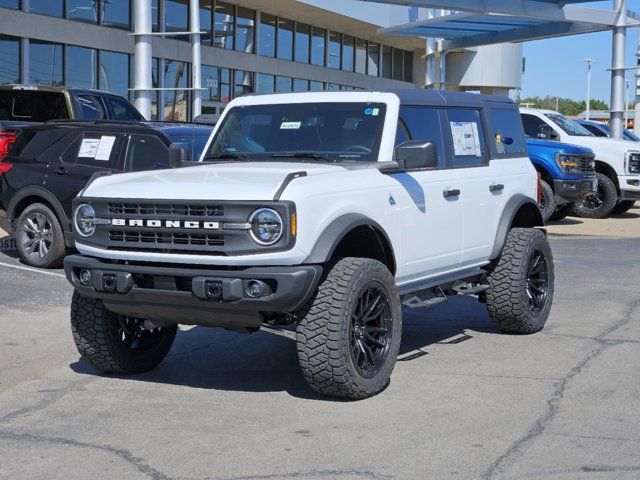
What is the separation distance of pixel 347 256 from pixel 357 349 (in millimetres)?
714

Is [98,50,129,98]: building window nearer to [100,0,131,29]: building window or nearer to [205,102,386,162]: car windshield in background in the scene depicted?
[100,0,131,29]: building window

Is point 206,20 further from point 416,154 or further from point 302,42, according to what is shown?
point 416,154

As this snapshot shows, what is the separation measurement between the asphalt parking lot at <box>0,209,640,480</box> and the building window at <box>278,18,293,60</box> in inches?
937

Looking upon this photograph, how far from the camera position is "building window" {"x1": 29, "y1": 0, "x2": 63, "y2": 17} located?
22281 mm

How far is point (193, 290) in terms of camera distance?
616 centimetres

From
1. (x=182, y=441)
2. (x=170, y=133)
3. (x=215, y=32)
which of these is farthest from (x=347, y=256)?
(x=215, y=32)

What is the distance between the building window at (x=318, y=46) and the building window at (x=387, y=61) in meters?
5.34

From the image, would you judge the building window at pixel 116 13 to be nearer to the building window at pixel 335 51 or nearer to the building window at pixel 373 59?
the building window at pixel 335 51

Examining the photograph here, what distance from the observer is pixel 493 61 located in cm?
4491

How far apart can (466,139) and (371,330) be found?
7.76 ft

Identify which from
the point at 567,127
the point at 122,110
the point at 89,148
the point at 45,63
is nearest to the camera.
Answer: the point at 89,148

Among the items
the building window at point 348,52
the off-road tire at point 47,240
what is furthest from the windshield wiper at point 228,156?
the building window at point 348,52

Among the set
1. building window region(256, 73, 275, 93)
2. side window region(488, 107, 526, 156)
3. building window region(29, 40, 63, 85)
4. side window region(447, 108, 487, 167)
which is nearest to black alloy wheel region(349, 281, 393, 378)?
side window region(447, 108, 487, 167)

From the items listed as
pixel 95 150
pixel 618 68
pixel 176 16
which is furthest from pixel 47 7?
pixel 618 68
